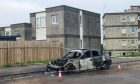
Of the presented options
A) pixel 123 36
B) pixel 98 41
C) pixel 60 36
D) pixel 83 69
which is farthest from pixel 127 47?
pixel 83 69

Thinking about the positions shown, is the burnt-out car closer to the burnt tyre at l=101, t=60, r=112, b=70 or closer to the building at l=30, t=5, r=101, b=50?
the burnt tyre at l=101, t=60, r=112, b=70

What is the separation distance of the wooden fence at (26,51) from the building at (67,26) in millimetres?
12497

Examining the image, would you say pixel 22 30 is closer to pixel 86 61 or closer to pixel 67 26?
pixel 67 26

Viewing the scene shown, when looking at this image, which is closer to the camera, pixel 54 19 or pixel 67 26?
pixel 67 26

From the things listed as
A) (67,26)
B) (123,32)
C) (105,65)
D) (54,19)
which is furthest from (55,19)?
(105,65)

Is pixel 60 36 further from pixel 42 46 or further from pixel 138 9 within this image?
pixel 138 9

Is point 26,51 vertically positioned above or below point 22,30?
below

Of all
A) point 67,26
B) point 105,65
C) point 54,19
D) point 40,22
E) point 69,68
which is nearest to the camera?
point 69,68

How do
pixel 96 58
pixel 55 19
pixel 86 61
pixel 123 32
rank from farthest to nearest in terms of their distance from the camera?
pixel 123 32, pixel 55 19, pixel 96 58, pixel 86 61

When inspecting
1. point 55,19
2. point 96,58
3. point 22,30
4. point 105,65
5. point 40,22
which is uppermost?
point 55,19

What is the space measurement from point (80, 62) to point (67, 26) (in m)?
29.6

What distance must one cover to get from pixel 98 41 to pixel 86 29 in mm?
A: 5455

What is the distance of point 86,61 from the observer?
2397 centimetres

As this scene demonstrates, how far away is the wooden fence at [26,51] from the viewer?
105 feet
